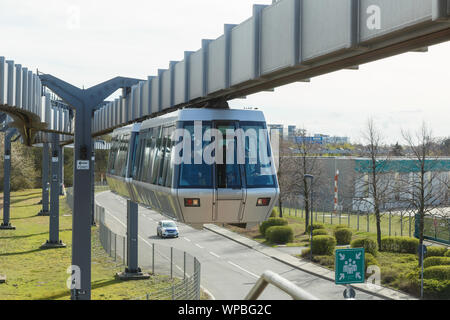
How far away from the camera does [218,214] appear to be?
12.4 metres

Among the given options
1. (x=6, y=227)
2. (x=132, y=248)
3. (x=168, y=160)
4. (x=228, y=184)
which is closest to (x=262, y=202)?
(x=228, y=184)

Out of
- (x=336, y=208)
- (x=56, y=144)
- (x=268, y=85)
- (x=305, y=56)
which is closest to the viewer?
(x=305, y=56)

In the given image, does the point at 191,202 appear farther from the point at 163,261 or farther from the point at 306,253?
the point at 306,253

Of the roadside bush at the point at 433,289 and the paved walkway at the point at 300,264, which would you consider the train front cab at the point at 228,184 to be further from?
the roadside bush at the point at 433,289

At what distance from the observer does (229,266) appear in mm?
32125

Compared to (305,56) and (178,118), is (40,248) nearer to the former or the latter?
(178,118)

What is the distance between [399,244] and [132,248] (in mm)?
15023

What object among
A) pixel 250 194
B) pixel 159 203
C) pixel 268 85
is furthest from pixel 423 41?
pixel 159 203

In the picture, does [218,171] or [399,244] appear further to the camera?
[399,244]

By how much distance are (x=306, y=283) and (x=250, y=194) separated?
16.7m

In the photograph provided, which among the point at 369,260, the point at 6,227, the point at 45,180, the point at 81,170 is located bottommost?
the point at 6,227

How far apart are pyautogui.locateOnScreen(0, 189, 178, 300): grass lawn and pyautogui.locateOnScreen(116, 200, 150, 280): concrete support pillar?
1.99 feet

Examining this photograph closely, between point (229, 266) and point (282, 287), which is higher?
point (282, 287)

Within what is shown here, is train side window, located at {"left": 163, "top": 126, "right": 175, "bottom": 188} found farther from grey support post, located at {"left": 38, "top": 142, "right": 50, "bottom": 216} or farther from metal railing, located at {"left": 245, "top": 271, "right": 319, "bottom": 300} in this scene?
grey support post, located at {"left": 38, "top": 142, "right": 50, "bottom": 216}
